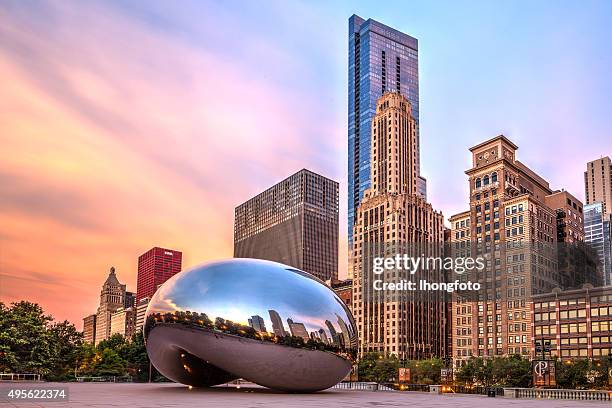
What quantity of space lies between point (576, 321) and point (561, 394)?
75.7m

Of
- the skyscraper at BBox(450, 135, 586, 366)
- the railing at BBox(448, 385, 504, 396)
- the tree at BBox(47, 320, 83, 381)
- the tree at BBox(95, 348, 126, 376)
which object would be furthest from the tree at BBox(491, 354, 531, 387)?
the tree at BBox(47, 320, 83, 381)

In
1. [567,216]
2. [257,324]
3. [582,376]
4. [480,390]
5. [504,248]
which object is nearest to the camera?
[257,324]

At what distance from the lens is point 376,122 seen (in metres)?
199

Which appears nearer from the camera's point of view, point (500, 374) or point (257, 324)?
point (257, 324)

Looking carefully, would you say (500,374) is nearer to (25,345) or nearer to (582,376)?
(582,376)

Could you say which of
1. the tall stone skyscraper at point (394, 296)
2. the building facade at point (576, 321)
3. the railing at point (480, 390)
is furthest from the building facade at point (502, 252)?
the railing at point (480, 390)

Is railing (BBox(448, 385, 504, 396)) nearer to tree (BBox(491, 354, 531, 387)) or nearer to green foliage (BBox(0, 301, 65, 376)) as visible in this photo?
tree (BBox(491, 354, 531, 387))

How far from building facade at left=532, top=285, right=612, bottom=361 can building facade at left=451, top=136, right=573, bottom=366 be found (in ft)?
17.7

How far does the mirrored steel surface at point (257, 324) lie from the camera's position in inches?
998

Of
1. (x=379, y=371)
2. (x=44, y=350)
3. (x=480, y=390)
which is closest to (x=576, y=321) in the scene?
(x=379, y=371)

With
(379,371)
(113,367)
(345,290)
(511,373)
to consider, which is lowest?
(379,371)

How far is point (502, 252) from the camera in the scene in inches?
4877

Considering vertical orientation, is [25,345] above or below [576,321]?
below

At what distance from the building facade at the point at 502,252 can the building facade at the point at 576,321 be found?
17.7ft
